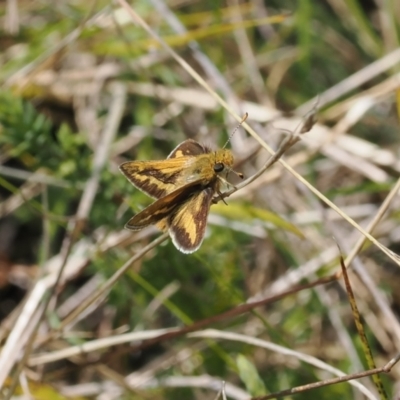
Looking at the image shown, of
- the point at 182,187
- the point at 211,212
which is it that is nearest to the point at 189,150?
the point at 182,187

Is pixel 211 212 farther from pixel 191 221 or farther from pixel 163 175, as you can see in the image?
pixel 191 221

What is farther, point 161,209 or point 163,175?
point 163,175

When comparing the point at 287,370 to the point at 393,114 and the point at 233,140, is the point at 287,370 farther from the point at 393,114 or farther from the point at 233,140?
the point at 393,114

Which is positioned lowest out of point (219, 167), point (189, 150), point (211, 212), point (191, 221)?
point (191, 221)

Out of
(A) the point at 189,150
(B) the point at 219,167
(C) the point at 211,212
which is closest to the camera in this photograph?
(B) the point at 219,167

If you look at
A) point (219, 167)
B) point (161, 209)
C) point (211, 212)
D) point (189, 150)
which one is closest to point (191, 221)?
point (161, 209)

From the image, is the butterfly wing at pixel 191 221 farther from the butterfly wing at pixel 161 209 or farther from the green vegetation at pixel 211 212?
the green vegetation at pixel 211 212

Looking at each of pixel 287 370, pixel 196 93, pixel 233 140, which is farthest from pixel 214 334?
pixel 196 93

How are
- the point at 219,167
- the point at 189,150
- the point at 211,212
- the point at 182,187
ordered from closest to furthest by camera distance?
the point at 182,187
the point at 219,167
the point at 189,150
the point at 211,212

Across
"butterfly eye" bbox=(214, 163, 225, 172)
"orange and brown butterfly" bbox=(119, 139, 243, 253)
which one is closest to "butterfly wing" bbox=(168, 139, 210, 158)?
"orange and brown butterfly" bbox=(119, 139, 243, 253)

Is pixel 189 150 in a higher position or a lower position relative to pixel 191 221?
higher
